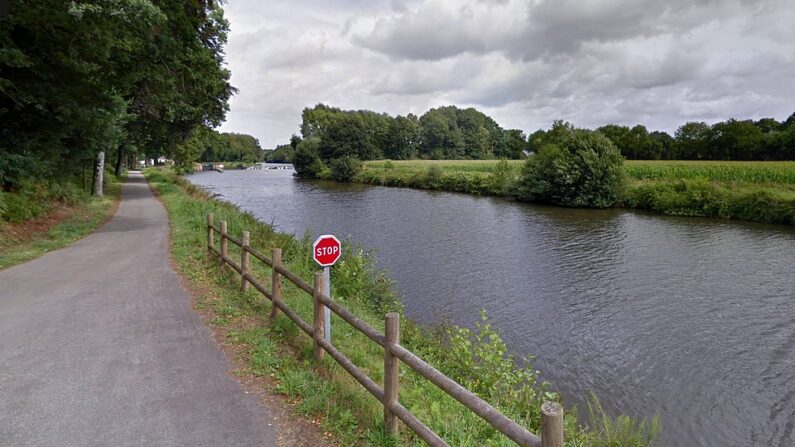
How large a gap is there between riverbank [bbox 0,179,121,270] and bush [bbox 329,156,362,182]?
50324 millimetres

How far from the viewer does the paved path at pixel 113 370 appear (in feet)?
13.2

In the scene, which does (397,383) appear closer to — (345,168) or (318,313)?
(318,313)

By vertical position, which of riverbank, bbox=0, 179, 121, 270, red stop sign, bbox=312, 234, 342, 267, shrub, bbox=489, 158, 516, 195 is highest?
shrub, bbox=489, 158, 516, 195

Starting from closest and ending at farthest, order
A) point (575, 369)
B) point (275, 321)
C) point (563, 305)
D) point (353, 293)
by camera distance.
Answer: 1. point (275, 321)
2. point (575, 369)
3. point (353, 293)
4. point (563, 305)

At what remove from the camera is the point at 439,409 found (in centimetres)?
509

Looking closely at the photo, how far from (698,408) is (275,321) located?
23.0 feet

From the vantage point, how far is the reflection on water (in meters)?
7.77

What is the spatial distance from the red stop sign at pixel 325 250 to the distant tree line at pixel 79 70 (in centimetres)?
780

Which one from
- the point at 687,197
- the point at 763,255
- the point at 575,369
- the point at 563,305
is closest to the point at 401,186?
the point at 687,197

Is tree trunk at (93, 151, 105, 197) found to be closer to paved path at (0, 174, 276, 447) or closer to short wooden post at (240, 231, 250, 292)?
paved path at (0, 174, 276, 447)

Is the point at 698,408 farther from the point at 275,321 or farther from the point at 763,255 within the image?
the point at 763,255

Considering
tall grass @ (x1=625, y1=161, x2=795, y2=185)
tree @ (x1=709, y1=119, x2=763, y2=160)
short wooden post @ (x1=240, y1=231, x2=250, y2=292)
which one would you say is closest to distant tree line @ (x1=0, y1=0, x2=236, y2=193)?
short wooden post @ (x1=240, y1=231, x2=250, y2=292)

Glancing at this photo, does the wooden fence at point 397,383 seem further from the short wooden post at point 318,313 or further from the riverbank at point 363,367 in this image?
the riverbank at point 363,367

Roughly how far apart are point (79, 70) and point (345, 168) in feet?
191
